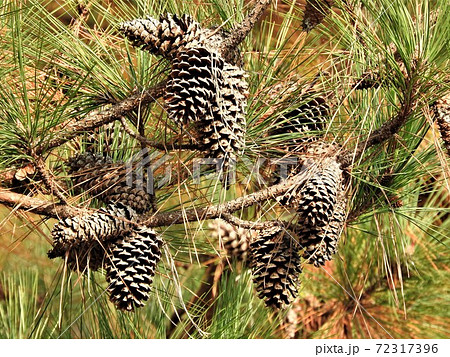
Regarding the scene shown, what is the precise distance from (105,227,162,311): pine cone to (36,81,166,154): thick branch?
5.1 inches

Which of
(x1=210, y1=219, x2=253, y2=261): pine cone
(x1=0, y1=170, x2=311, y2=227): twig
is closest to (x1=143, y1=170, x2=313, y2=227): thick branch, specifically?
(x1=0, y1=170, x2=311, y2=227): twig

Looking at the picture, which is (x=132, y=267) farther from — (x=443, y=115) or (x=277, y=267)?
(x=443, y=115)

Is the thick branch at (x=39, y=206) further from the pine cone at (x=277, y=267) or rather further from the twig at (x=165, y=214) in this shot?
the pine cone at (x=277, y=267)

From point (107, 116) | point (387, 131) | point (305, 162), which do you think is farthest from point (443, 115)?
point (107, 116)

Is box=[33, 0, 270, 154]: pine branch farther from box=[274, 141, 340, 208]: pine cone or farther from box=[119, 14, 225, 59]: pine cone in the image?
box=[274, 141, 340, 208]: pine cone

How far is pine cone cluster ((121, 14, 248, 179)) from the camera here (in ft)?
2.31

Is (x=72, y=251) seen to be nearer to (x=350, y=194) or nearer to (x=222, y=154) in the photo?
(x=222, y=154)

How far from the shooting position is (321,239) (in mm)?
808

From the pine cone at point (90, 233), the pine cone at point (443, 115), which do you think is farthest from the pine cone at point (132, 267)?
the pine cone at point (443, 115)

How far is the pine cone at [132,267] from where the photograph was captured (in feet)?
2.54

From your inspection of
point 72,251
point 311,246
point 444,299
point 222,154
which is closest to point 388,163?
point 311,246

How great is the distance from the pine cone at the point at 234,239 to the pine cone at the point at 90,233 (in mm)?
268

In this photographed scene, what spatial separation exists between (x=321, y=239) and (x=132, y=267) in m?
0.21

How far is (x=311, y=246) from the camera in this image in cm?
81
